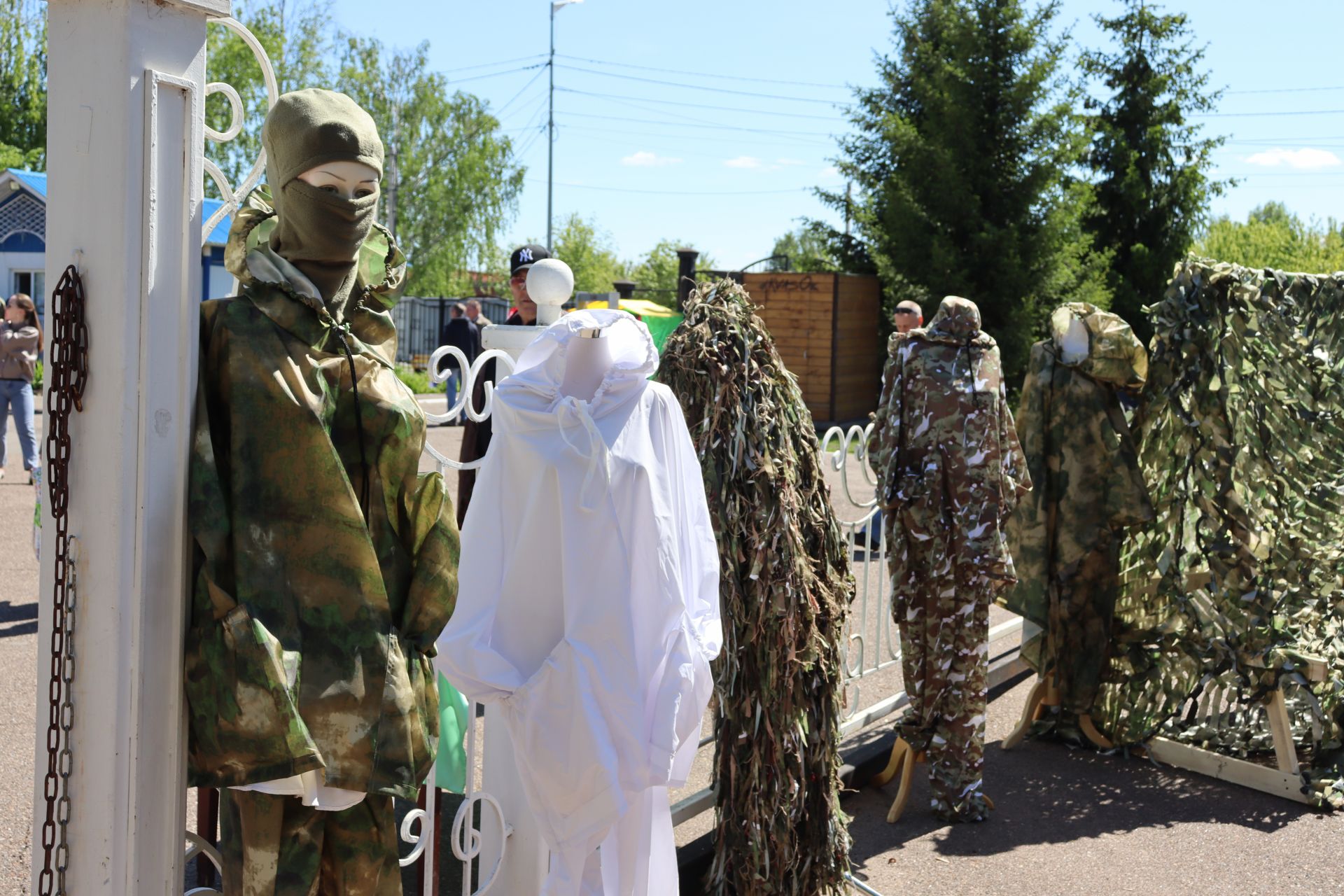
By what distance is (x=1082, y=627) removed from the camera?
5.51 metres

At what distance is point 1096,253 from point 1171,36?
450 cm

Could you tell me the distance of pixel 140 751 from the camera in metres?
1.86

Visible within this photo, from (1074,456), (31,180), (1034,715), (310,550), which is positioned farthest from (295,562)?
(31,180)

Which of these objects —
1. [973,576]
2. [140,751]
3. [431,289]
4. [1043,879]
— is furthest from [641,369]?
[431,289]

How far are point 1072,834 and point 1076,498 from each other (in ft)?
4.92

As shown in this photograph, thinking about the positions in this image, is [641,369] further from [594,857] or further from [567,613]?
[594,857]

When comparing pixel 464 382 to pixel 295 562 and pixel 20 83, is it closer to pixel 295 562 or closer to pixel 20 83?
pixel 295 562

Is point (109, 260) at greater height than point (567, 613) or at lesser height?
greater

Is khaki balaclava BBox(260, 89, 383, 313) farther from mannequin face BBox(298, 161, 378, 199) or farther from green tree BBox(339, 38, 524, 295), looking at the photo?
green tree BBox(339, 38, 524, 295)

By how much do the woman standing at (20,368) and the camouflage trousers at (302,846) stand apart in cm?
887

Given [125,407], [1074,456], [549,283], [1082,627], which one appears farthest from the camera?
[1082,627]

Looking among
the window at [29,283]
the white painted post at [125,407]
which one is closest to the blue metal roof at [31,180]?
the window at [29,283]

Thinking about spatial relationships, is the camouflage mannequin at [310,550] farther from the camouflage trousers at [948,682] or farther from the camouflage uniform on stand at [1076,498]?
the camouflage uniform on stand at [1076,498]

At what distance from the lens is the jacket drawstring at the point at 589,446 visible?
2504 millimetres
